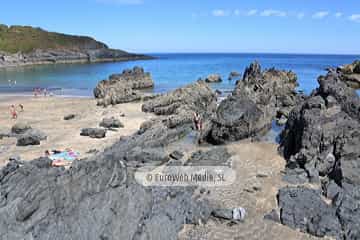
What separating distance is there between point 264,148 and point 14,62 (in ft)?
413

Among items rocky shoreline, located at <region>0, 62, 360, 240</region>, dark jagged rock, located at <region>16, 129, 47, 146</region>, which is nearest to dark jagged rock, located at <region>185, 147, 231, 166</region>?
rocky shoreline, located at <region>0, 62, 360, 240</region>

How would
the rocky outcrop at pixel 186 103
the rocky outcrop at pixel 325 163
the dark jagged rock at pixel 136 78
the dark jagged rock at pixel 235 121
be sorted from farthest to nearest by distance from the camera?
the dark jagged rock at pixel 136 78, the rocky outcrop at pixel 186 103, the dark jagged rock at pixel 235 121, the rocky outcrop at pixel 325 163

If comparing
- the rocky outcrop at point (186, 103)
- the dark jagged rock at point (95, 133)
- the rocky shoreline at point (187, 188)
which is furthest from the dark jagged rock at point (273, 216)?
the rocky outcrop at point (186, 103)

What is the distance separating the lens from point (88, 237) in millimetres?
10297

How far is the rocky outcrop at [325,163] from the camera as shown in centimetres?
1310

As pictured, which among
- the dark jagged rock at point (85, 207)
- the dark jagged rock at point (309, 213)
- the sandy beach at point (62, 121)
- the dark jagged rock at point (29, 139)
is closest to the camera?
the dark jagged rock at point (85, 207)

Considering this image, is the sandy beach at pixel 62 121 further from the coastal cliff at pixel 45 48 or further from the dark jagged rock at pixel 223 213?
the coastal cliff at pixel 45 48

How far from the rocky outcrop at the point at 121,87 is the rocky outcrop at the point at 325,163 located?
2371cm

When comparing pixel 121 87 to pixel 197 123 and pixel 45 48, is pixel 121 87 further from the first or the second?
pixel 45 48

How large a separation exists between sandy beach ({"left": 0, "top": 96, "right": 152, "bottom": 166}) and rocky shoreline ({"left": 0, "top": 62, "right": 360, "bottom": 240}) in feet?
9.41

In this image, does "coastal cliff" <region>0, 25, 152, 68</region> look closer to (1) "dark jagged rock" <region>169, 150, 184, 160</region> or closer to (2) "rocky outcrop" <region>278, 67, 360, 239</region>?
(1) "dark jagged rock" <region>169, 150, 184, 160</region>

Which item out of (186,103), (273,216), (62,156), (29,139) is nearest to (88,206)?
(273,216)

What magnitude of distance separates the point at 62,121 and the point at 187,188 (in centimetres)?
2042

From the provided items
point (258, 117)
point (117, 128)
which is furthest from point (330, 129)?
point (117, 128)
